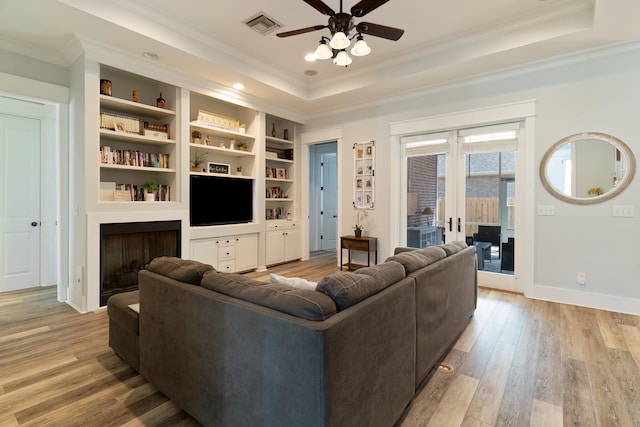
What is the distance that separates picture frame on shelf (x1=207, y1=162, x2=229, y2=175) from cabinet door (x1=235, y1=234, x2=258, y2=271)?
1112 mm

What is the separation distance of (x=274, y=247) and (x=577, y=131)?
4.69 meters

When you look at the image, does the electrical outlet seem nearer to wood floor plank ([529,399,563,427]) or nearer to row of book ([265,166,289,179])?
wood floor plank ([529,399,563,427])

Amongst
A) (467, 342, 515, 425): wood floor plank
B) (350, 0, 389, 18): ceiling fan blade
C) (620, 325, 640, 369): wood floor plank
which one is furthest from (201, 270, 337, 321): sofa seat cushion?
(620, 325, 640, 369): wood floor plank

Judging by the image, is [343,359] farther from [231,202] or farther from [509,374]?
[231,202]

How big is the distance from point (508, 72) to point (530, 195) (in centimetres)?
163

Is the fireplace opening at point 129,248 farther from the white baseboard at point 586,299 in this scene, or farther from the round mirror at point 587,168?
A: the round mirror at point 587,168

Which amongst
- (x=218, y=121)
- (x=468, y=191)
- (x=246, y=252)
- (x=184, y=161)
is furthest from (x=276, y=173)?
(x=468, y=191)

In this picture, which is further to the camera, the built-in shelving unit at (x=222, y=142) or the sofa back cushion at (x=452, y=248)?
the built-in shelving unit at (x=222, y=142)

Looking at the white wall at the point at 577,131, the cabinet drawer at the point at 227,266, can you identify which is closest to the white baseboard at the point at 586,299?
the white wall at the point at 577,131

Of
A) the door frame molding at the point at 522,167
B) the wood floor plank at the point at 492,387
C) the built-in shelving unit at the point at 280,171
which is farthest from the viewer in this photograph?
the built-in shelving unit at the point at 280,171

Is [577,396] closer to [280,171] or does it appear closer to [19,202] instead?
[280,171]

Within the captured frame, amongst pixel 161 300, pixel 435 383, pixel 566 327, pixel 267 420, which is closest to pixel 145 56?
pixel 161 300

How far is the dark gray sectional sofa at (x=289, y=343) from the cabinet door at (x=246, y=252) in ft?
9.84

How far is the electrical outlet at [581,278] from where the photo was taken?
361 cm
